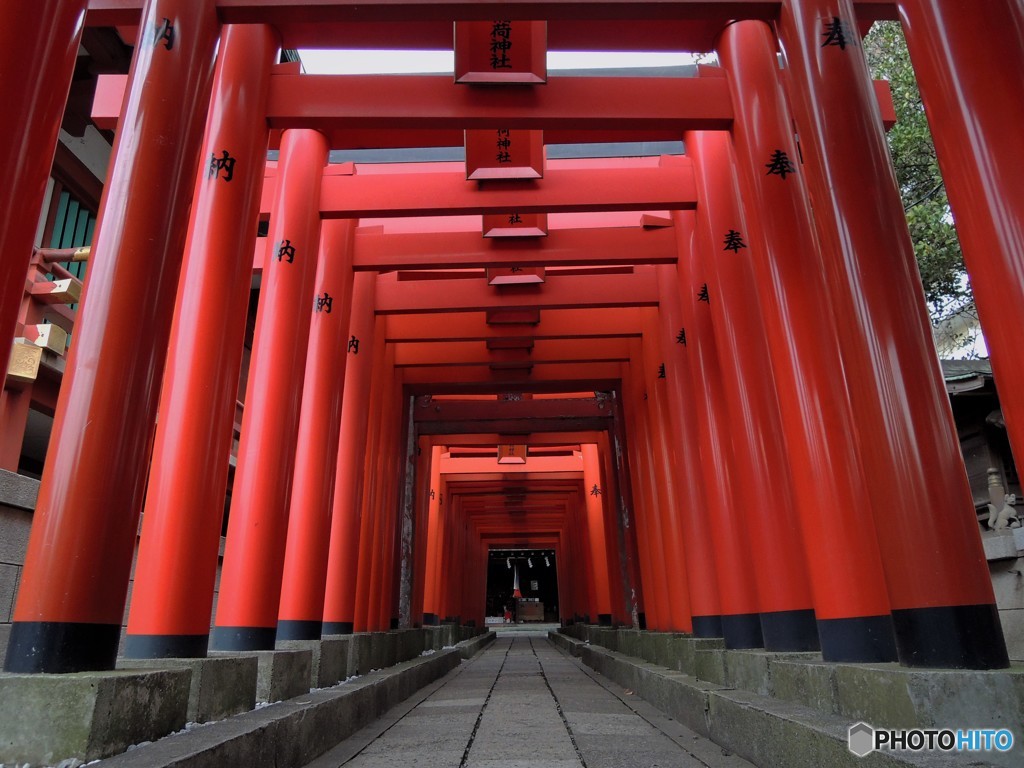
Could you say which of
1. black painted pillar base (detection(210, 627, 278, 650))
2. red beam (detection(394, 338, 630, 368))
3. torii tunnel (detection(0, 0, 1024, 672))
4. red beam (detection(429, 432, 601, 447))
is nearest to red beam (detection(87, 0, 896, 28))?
torii tunnel (detection(0, 0, 1024, 672))

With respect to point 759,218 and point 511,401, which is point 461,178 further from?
point 511,401

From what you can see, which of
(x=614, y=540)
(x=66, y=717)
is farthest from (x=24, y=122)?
(x=614, y=540)

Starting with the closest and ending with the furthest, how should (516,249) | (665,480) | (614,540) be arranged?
1. (516,249)
2. (665,480)
3. (614,540)

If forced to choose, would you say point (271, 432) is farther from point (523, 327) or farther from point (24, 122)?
point (523, 327)

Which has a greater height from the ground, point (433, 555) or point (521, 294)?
point (521, 294)

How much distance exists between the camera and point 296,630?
5.91 meters

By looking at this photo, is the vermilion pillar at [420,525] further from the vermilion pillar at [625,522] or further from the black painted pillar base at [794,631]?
the black painted pillar base at [794,631]

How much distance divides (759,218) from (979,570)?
274 centimetres

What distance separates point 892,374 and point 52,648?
3444 millimetres

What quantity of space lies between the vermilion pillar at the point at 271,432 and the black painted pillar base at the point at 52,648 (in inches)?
78.9

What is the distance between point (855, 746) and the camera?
2.46 metres

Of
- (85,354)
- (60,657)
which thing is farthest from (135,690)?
(85,354)

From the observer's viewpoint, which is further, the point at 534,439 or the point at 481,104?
the point at 534,439

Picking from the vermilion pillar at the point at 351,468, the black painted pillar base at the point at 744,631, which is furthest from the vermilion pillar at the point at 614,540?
the black painted pillar base at the point at 744,631
